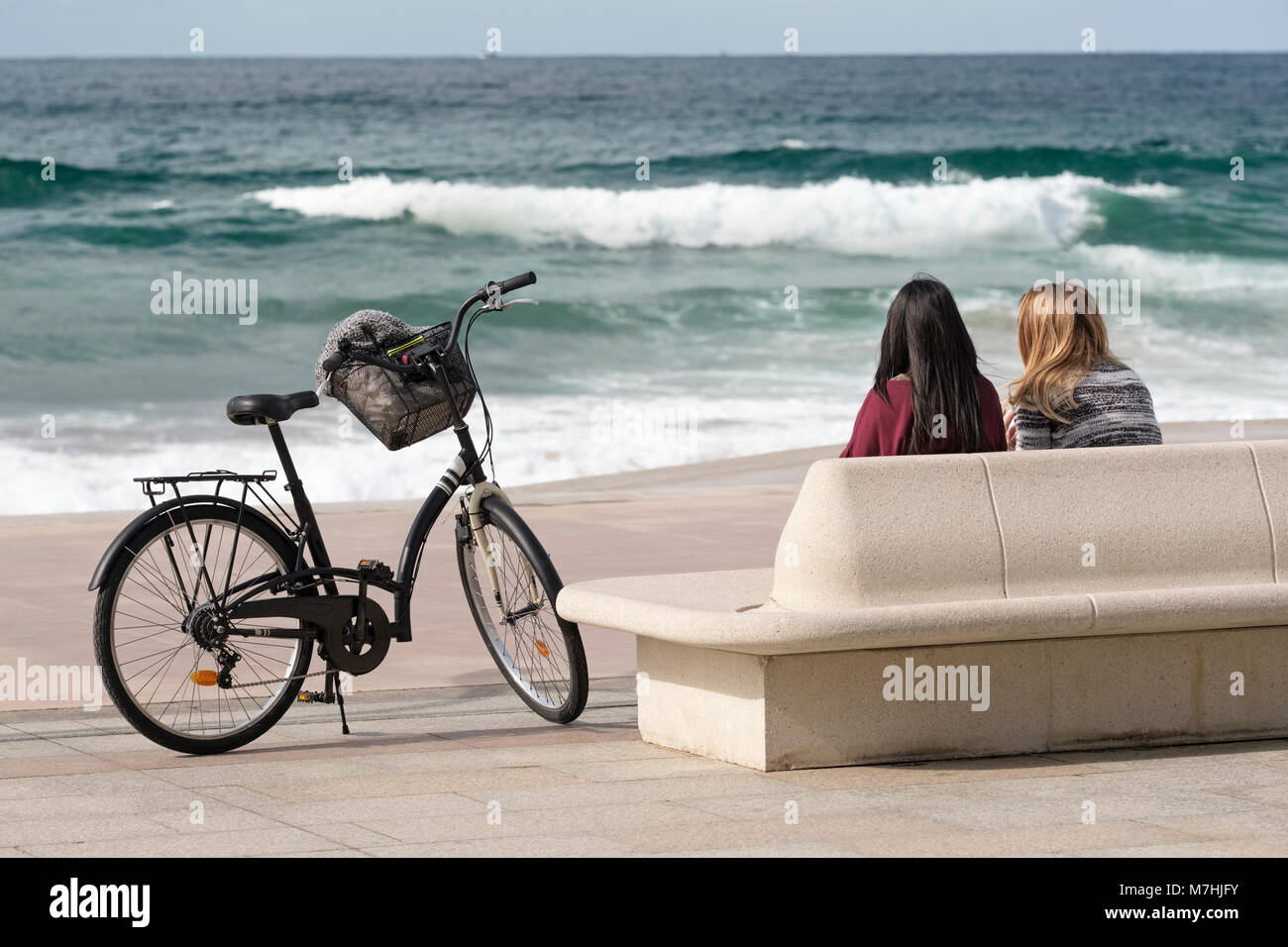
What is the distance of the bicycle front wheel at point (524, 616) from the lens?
5.54 metres

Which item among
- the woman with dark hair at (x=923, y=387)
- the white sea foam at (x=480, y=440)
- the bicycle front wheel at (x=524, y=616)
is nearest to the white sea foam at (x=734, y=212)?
the white sea foam at (x=480, y=440)

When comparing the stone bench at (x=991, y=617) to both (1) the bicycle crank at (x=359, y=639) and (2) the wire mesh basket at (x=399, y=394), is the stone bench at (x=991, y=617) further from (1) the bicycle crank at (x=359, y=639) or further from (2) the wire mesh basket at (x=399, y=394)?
(2) the wire mesh basket at (x=399, y=394)

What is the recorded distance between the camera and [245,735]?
5.38 m

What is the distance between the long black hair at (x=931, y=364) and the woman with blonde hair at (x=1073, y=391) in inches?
14.4

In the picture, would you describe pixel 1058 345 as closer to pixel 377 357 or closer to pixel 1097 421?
pixel 1097 421

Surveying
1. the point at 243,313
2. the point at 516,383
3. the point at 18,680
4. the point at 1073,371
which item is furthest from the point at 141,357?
the point at 1073,371

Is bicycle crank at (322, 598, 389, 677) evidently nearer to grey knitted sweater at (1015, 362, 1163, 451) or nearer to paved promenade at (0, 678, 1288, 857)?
paved promenade at (0, 678, 1288, 857)

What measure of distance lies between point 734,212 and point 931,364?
101 ft

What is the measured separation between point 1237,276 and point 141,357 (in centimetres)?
1917

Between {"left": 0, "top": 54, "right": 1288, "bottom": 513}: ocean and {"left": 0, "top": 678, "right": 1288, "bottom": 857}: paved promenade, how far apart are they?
25.6ft

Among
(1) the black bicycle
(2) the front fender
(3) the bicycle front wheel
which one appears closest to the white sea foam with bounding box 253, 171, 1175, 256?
(3) the bicycle front wheel

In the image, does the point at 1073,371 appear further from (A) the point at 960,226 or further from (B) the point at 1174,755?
(A) the point at 960,226

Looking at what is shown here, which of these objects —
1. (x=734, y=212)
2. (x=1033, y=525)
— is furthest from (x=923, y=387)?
(x=734, y=212)

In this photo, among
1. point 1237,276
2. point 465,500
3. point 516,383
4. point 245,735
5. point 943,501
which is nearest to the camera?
point 943,501
